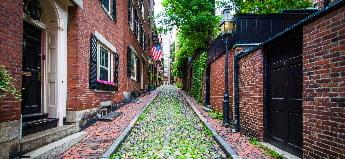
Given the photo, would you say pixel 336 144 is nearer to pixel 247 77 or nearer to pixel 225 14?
pixel 247 77

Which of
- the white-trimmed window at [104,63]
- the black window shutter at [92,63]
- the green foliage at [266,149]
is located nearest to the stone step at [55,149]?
the black window shutter at [92,63]

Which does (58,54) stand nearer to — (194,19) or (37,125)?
(37,125)

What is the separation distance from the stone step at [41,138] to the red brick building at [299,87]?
451 centimetres

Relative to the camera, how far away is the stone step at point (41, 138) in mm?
5875

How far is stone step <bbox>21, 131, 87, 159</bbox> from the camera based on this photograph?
228 inches

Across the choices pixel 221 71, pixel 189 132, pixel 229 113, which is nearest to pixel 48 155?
pixel 189 132

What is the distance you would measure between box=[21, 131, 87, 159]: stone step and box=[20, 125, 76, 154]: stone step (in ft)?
0.30

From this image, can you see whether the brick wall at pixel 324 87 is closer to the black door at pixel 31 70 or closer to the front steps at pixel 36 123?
the front steps at pixel 36 123

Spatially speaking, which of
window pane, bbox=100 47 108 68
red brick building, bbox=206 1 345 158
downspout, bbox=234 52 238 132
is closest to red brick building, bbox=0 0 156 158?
window pane, bbox=100 47 108 68

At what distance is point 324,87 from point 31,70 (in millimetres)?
6012

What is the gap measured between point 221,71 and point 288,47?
7024 millimetres

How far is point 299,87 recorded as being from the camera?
232 inches

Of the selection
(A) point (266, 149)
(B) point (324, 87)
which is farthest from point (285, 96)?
(B) point (324, 87)

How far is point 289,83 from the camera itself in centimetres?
641
